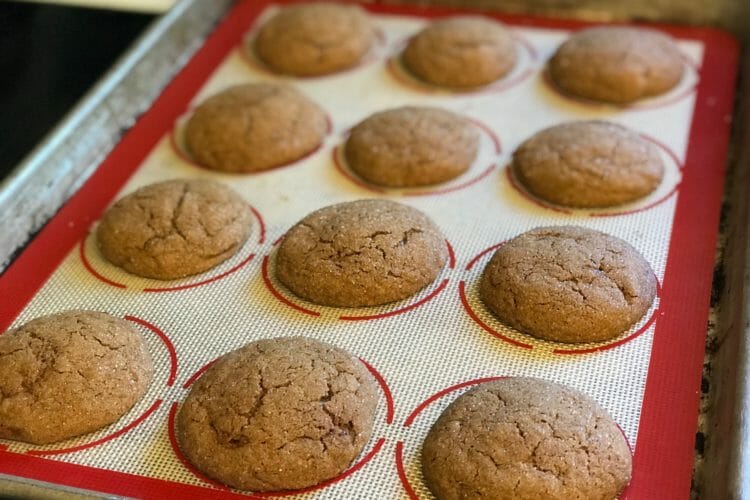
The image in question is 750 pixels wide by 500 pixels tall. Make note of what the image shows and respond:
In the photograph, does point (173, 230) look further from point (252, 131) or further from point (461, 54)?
point (461, 54)

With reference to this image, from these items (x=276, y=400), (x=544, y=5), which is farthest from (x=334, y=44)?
(x=276, y=400)

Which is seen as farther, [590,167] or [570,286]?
[590,167]

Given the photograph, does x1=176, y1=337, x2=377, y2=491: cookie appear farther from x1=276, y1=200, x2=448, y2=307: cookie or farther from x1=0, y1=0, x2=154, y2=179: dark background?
x1=0, y1=0, x2=154, y2=179: dark background

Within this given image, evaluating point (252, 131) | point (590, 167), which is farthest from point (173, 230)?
point (590, 167)

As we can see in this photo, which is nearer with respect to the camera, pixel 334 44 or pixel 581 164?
pixel 581 164

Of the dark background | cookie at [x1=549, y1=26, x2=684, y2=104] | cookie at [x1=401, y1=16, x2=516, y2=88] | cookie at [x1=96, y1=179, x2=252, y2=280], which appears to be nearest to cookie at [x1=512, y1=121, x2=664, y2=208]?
cookie at [x1=549, y1=26, x2=684, y2=104]

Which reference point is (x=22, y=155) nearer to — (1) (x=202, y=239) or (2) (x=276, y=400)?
(1) (x=202, y=239)
